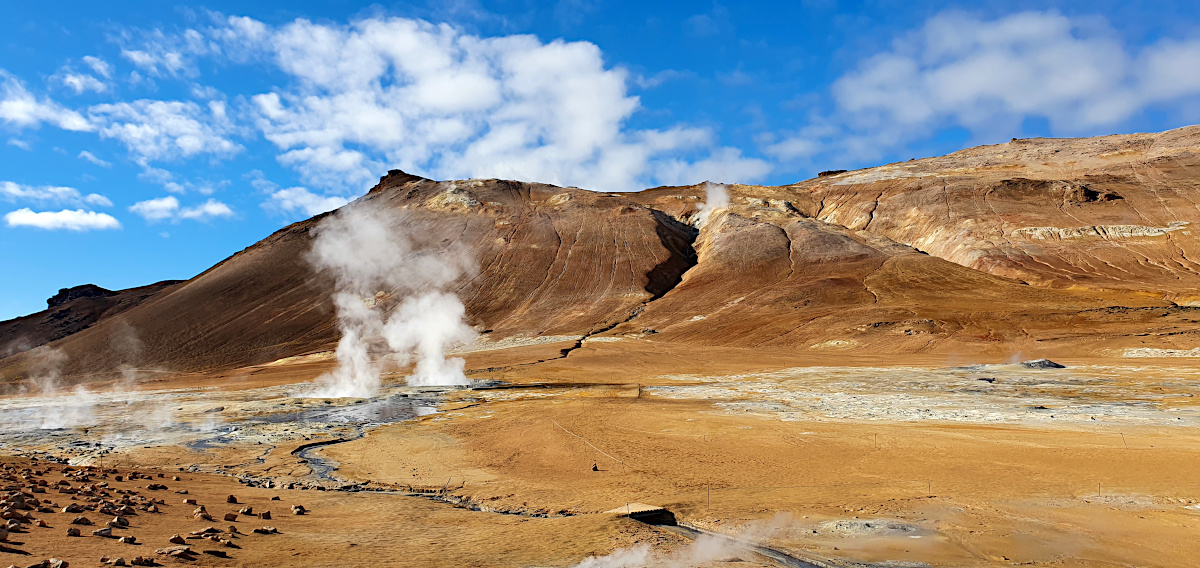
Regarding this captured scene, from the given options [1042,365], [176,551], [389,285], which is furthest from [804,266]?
[176,551]

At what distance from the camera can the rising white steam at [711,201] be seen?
13638cm

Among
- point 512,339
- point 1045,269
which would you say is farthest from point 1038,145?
point 512,339

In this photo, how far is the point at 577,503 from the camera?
16.1 meters

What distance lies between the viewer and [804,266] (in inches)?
3962

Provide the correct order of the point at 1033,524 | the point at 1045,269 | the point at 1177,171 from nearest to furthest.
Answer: the point at 1033,524 < the point at 1045,269 < the point at 1177,171

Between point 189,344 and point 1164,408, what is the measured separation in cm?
10101

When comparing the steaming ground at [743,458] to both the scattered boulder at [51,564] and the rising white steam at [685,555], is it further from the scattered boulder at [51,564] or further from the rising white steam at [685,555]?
the scattered boulder at [51,564]

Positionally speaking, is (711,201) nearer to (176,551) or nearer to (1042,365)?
(1042,365)

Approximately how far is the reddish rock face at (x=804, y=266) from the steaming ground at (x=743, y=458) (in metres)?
29.6

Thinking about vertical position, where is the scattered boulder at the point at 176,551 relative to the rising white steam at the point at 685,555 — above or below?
above

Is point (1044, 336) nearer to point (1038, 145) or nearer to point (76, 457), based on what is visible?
point (76, 457)

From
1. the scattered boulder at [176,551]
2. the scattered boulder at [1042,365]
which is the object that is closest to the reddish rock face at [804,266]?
the scattered boulder at [1042,365]

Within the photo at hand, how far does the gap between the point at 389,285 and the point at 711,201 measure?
68805 mm

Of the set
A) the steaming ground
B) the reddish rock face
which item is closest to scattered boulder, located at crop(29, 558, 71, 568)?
the steaming ground
